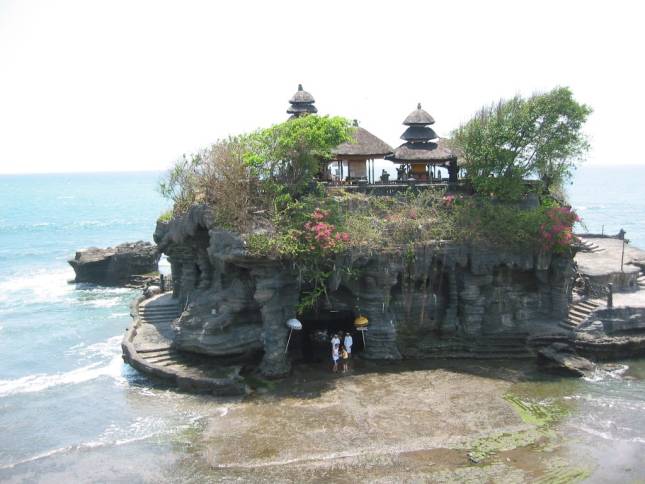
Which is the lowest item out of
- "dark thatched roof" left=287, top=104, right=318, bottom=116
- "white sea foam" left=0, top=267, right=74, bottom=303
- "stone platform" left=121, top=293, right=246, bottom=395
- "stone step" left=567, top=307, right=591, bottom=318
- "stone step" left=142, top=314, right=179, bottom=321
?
"white sea foam" left=0, top=267, right=74, bottom=303

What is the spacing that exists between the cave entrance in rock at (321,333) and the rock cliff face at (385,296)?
111cm

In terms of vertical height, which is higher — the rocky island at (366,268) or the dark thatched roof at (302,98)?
the dark thatched roof at (302,98)

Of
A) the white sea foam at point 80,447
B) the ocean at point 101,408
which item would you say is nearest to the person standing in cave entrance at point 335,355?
the ocean at point 101,408

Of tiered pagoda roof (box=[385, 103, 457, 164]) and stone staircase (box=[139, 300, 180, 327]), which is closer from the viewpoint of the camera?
stone staircase (box=[139, 300, 180, 327])

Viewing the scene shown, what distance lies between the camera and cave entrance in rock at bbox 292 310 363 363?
1228 inches

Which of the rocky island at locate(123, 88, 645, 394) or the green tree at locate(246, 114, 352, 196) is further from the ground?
the green tree at locate(246, 114, 352, 196)

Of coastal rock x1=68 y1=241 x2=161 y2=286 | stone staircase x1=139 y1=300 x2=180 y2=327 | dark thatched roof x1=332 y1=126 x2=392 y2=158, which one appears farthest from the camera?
coastal rock x1=68 y1=241 x2=161 y2=286

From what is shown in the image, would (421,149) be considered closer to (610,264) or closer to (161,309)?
(610,264)

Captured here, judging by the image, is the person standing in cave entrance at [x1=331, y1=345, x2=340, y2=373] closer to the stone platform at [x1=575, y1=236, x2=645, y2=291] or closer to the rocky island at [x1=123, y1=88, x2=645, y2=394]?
the rocky island at [x1=123, y1=88, x2=645, y2=394]

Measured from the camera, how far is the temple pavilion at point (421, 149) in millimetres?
36062

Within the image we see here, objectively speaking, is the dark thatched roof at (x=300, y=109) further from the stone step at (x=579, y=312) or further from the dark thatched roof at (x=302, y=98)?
the stone step at (x=579, y=312)

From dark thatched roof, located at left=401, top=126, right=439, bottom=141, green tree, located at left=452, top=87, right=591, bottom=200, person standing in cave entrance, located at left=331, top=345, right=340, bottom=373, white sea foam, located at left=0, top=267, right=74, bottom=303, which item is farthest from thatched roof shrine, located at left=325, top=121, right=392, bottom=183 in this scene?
white sea foam, located at left=0, top=267, right=74, bottom=303

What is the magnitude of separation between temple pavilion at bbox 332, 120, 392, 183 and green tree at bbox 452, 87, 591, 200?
16.6 ft

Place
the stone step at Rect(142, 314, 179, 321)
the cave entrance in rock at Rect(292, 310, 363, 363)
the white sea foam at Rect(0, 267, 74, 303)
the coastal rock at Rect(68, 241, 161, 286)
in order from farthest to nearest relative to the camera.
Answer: the coastal rock at Rect(68, 241, 161, 286) < the white sea foam at Rect(0, 267, 74, 303) < the stone step at Rect(142, 314, 179, 321) < the cave entrance in rock at Rect(292, 310, 363, 363)
